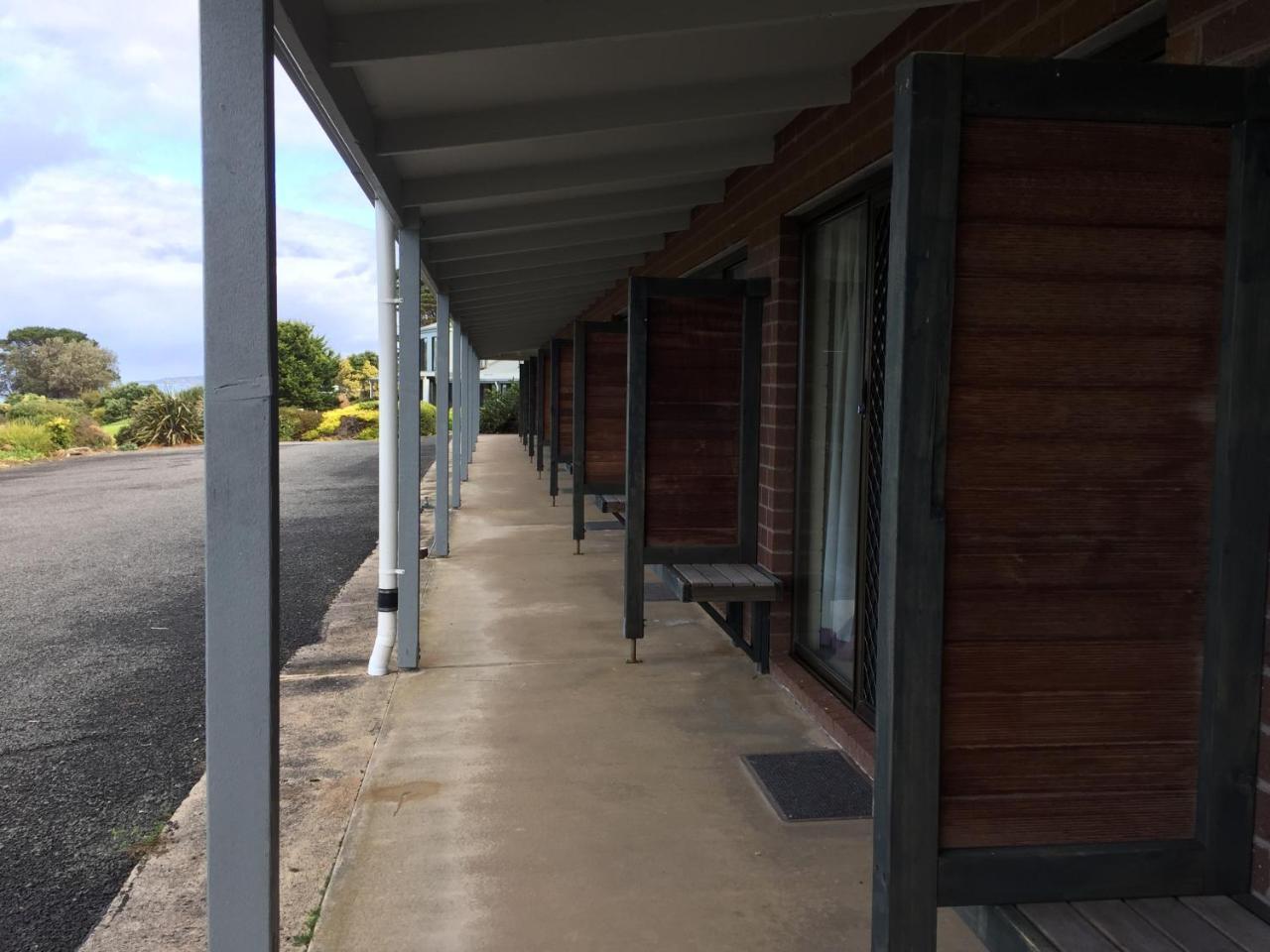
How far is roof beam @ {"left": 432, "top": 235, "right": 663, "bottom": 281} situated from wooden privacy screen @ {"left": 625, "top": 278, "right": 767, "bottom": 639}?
251 centimetres

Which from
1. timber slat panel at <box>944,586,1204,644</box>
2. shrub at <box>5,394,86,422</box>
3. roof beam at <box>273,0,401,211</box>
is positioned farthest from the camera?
shrub at <box>5,394,86,422</box>

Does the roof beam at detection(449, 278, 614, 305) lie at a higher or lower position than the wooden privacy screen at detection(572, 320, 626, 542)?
higher

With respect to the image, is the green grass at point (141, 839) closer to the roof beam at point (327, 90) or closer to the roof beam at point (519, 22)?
the roof beam at point (327, 90)

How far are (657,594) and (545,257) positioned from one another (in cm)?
269

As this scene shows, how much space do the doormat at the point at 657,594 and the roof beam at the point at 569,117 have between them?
12.0ft

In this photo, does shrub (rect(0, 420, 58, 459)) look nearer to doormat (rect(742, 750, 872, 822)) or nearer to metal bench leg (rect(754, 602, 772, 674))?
metal bench leg (rect(754, 602, 772, 674))

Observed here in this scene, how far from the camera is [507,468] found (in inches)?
758

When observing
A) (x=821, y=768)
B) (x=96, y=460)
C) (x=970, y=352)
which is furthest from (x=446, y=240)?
(x=96, y=460)

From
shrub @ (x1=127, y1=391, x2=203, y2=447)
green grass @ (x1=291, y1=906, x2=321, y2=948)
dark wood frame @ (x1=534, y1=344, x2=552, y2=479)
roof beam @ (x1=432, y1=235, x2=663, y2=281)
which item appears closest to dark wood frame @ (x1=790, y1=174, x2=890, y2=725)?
green grass @ (x1=291, y1=906, x2=321, y2=948)

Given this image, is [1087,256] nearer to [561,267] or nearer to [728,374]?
[728,374]

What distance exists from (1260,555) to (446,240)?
5684mm

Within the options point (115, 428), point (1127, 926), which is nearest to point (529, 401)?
point (115, 428)

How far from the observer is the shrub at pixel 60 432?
26750mm

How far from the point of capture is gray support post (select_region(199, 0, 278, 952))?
82.4 inches
